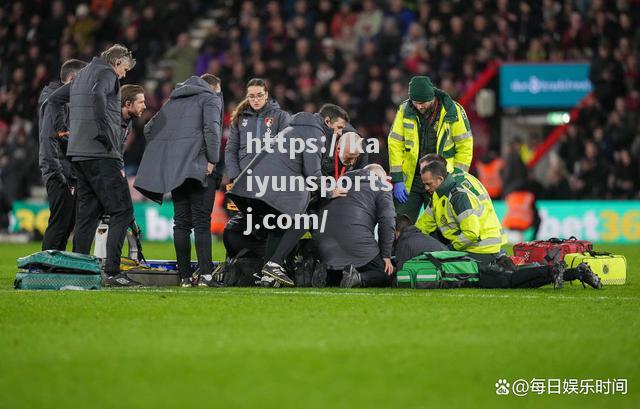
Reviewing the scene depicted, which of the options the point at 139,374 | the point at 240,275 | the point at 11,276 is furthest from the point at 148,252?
the point at 139,374

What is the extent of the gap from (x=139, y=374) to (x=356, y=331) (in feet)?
6.11

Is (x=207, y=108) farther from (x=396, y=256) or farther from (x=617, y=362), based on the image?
(x=617, y=362)

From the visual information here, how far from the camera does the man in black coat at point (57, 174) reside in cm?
1200

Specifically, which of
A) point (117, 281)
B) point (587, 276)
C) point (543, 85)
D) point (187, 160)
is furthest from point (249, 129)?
point (543, 85)

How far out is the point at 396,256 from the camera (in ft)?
37.8

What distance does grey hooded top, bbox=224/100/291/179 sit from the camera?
1211 cm

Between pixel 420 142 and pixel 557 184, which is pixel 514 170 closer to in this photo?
pixel 557 184

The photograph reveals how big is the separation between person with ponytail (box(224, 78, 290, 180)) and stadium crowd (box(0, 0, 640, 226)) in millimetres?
8980

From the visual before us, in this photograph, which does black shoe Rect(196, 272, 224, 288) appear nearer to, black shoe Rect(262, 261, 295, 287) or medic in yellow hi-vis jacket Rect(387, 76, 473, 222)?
black shoe Rect(262, 261, 295, 287)

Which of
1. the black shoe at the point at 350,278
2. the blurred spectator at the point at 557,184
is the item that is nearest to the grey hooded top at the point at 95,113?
the black shoe at the point at 350,278

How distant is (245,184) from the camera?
1122 cm

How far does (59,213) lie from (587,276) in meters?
5.17

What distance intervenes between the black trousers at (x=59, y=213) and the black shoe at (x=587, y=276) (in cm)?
501

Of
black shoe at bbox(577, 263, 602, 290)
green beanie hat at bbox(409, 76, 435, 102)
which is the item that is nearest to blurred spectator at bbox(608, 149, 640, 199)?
green beanie hat at bbox(409, 76, 435, 102)
